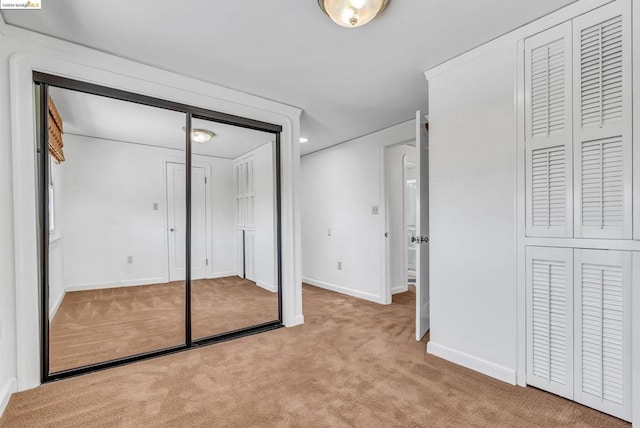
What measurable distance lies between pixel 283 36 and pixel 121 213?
12.9 feet

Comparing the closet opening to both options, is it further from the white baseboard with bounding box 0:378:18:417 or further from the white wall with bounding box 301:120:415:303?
the white wall with bounding box 301:120:415:303

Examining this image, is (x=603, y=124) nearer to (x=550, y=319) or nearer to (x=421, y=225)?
(x=550, y=319)

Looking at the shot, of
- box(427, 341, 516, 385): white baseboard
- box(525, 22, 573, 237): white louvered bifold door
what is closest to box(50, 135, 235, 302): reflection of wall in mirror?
box(427, 341, 516, 385): white baseboard

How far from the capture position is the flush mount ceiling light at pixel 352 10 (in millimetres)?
1642

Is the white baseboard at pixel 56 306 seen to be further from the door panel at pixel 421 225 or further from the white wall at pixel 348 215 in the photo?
the door panel at pixel 421 225

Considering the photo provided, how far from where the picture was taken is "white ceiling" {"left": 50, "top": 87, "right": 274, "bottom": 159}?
9.95 feet

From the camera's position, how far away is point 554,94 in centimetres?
184

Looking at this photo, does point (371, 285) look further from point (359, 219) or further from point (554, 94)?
point (554, 94)

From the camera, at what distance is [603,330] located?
1660mm

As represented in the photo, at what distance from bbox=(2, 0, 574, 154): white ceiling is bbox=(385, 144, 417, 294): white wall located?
5.60 ft

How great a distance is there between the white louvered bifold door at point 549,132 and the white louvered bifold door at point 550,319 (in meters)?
0.18

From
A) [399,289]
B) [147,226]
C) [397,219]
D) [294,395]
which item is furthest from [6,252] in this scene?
[399,289]

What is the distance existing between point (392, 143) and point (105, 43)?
3140 mm

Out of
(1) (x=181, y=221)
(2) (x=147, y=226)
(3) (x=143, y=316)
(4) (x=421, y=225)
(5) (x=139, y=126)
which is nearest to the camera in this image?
(4) (x=421, y=225)
